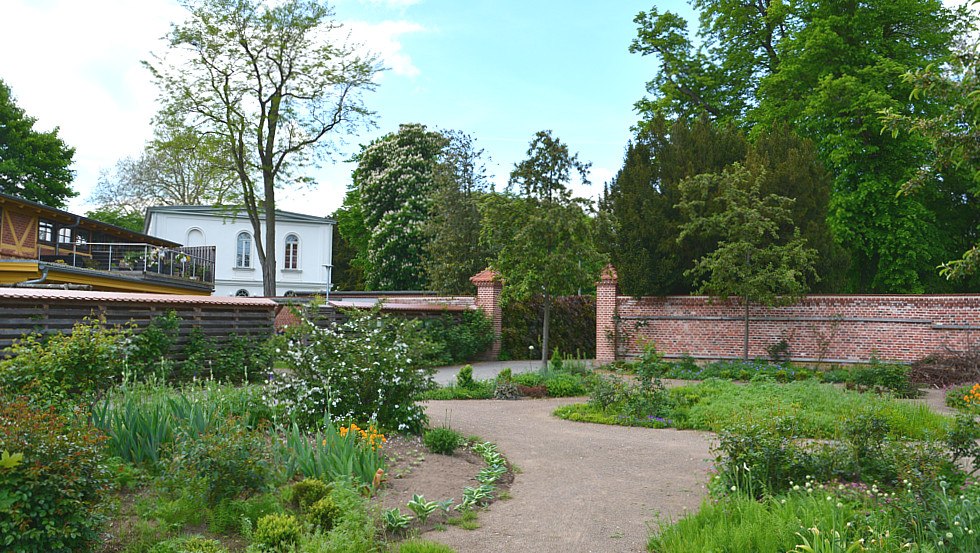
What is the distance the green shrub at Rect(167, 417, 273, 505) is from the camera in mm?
4953

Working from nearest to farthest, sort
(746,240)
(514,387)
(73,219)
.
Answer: (514,387) → (746,240) → (73,219)

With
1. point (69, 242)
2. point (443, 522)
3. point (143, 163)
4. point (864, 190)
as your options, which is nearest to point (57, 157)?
point (143, 163)

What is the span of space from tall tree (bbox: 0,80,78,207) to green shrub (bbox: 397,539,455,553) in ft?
136

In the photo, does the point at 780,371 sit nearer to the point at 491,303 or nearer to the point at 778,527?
the point at 491,303

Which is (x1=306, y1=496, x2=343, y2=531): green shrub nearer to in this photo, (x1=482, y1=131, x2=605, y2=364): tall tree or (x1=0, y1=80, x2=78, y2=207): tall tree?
(x1=482, y1=131, x2=605, y2=364): tall tree

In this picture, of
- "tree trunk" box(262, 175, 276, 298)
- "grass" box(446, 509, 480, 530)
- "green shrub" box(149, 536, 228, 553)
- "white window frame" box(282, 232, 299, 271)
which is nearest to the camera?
"green shrub" box(149, 536, 228, 553)

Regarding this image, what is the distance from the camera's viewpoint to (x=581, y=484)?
645cm

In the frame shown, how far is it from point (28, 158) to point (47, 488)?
1683 inches

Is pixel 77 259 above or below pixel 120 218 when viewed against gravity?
below

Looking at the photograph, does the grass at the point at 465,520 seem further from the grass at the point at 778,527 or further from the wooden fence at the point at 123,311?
the wooden fence at the point at 123,311

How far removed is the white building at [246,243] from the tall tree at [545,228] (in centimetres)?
2620

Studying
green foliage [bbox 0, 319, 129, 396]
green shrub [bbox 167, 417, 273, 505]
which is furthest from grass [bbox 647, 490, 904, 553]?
green foliage [bbox 0, 319, 129, 396]

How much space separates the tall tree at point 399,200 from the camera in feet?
117

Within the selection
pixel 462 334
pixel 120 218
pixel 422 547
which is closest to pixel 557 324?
pixel 462 334
